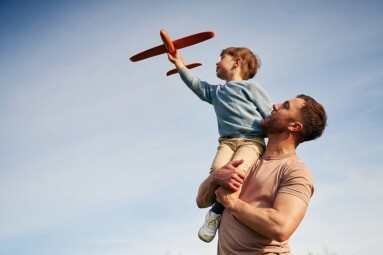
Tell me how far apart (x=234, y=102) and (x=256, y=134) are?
50 cm

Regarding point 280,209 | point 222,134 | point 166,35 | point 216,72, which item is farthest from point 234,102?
point 280,209

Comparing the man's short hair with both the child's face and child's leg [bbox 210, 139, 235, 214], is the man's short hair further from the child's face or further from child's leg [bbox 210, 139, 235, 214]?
the child's face

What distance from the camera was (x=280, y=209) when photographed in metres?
3.44

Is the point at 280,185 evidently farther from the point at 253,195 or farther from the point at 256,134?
the point at 256,134

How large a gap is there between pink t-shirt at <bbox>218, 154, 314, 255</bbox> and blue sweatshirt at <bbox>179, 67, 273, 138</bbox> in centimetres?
59

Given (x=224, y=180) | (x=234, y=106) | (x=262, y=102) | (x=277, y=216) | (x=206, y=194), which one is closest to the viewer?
(x=277, y=216)

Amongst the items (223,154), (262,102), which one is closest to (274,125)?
(262,102)

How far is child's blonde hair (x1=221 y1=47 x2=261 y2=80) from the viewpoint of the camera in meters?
5.30

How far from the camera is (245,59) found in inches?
209

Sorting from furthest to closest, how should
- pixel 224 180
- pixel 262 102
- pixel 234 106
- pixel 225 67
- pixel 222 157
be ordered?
pixel 225 67
pixel 262 102
pixel 234 106
pixel 222 157
pixel 224 180

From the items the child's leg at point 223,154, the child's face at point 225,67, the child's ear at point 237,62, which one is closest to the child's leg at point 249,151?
the child's leg at point 223,154

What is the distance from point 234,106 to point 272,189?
128 cm

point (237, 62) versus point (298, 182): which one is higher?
point (237, 62)

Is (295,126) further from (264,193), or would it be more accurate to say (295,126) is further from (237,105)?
(264,193)
